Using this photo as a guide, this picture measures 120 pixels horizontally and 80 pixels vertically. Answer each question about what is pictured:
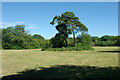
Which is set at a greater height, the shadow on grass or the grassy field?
the shadow on grass

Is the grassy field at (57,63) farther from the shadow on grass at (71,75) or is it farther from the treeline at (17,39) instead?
the treeline at (17,39)

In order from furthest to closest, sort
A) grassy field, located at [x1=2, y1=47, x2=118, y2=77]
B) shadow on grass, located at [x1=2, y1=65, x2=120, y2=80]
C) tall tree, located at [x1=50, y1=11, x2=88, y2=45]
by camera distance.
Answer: tall tree, located at [x1=50, y1=11, x2=88, y2=45] → grassy field, located at [x1=2, y1=47, x2=118, y2=77] → shadow on grass, located at [x1=2, y1=65, x2=120, y2=80]

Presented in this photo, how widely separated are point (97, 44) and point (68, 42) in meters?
27.7

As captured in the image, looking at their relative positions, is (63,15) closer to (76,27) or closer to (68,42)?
(76,27)

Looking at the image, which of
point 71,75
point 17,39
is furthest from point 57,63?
point 17,39

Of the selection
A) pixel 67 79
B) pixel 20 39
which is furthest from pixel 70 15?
pixel 67 79

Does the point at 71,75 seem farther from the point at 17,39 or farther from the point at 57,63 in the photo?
the point at 17,39

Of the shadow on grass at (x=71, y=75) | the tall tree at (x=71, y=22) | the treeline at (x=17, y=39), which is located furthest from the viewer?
the treeline at (x=17, y=39)

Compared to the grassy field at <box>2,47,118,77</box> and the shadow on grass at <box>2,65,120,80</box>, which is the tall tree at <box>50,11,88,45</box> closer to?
the grassy field at <box>2,47,118,77</box>

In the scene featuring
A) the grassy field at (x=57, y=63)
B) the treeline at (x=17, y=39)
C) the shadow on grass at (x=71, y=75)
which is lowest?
the grassy field at (x=57, y=63)

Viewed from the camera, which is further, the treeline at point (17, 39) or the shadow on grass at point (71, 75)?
the treeline at point (17, 39)

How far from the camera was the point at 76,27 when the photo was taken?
2227 centimetres

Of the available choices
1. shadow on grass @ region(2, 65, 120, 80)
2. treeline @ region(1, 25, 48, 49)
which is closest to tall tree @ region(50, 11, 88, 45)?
treeline @ region(1, 25, 48, 49)

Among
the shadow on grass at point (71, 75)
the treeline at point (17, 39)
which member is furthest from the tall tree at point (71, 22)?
the shadow on grass at point (71, 75)
